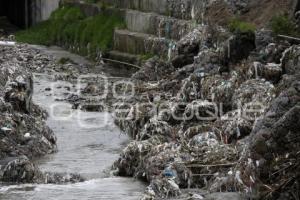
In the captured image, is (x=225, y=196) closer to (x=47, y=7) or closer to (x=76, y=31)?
(x=76, y=31)

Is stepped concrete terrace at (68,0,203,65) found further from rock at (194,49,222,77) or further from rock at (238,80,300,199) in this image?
rock at (238,80,300,199)

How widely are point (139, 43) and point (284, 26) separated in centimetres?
953

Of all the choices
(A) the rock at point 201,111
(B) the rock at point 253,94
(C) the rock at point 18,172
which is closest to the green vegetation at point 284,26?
(B) the rock at point 253,94

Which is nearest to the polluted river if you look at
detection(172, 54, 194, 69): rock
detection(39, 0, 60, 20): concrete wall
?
detection(172, 54, 194, 69): rock

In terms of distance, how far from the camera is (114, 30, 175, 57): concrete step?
2203 centimetres

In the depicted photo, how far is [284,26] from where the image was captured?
1484cm

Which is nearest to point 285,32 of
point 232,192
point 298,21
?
point 298,21

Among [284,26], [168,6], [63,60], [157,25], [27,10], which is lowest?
[63,60]

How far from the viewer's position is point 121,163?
10.9 m

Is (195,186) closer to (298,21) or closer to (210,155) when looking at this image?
(210,155)

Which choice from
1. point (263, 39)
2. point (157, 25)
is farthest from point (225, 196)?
point (157, 25)

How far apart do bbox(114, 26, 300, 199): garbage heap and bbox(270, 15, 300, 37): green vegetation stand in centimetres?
30

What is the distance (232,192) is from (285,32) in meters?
7.06

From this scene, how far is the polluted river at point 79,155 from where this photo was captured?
9023mm
